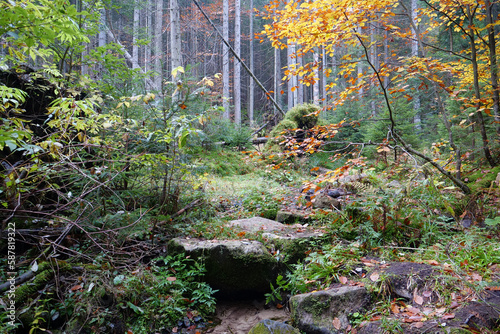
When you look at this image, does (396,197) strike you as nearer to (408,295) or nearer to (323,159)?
(408,295)

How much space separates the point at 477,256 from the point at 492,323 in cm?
103

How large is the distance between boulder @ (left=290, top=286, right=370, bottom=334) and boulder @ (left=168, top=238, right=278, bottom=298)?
30.9 inches

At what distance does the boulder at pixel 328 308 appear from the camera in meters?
2.72

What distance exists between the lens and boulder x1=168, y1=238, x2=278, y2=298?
3.68 meters

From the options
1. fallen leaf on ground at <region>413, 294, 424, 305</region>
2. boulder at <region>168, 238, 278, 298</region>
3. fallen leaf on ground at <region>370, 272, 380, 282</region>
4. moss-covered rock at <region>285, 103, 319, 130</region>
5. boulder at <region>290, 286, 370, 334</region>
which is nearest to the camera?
fallen leaf on ground at <region>413, 294, 424, 305</region>

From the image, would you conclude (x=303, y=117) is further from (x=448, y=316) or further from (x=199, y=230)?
(x=448, y=316)

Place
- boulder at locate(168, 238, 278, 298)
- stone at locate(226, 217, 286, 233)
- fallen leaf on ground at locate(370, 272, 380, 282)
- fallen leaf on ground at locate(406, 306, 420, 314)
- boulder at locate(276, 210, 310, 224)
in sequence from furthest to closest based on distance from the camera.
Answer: boulder at locate(276, 210, 310, 224) → stone at locate(226, 217, 286, 233) → boulder at locate(168, 238, 278, 298) → fallen leaf on ground at locate(370, 272, 380, 282) → fallen leaf on ground at locate(406, 306, 420, 314)

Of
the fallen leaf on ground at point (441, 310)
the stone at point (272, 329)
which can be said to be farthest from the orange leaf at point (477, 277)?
the stone at point (272, 329)

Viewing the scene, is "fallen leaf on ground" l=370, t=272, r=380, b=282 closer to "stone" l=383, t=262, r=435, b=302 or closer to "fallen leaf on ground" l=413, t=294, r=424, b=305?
"stone" l=383, t=262, r=435, b=302

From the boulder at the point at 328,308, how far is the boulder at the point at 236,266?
0.79m

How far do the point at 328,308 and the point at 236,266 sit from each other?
4.33 ft

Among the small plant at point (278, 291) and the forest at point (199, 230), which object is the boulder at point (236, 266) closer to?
the forest at point (199, 230)

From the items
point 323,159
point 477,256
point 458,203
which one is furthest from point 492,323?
point 323,159

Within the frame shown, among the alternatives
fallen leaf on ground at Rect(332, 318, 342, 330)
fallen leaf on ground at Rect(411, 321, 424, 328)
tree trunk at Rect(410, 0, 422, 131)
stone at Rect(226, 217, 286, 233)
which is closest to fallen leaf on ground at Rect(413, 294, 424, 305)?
fallen leaf on ground at Rect(411, 321, 424, 328)
